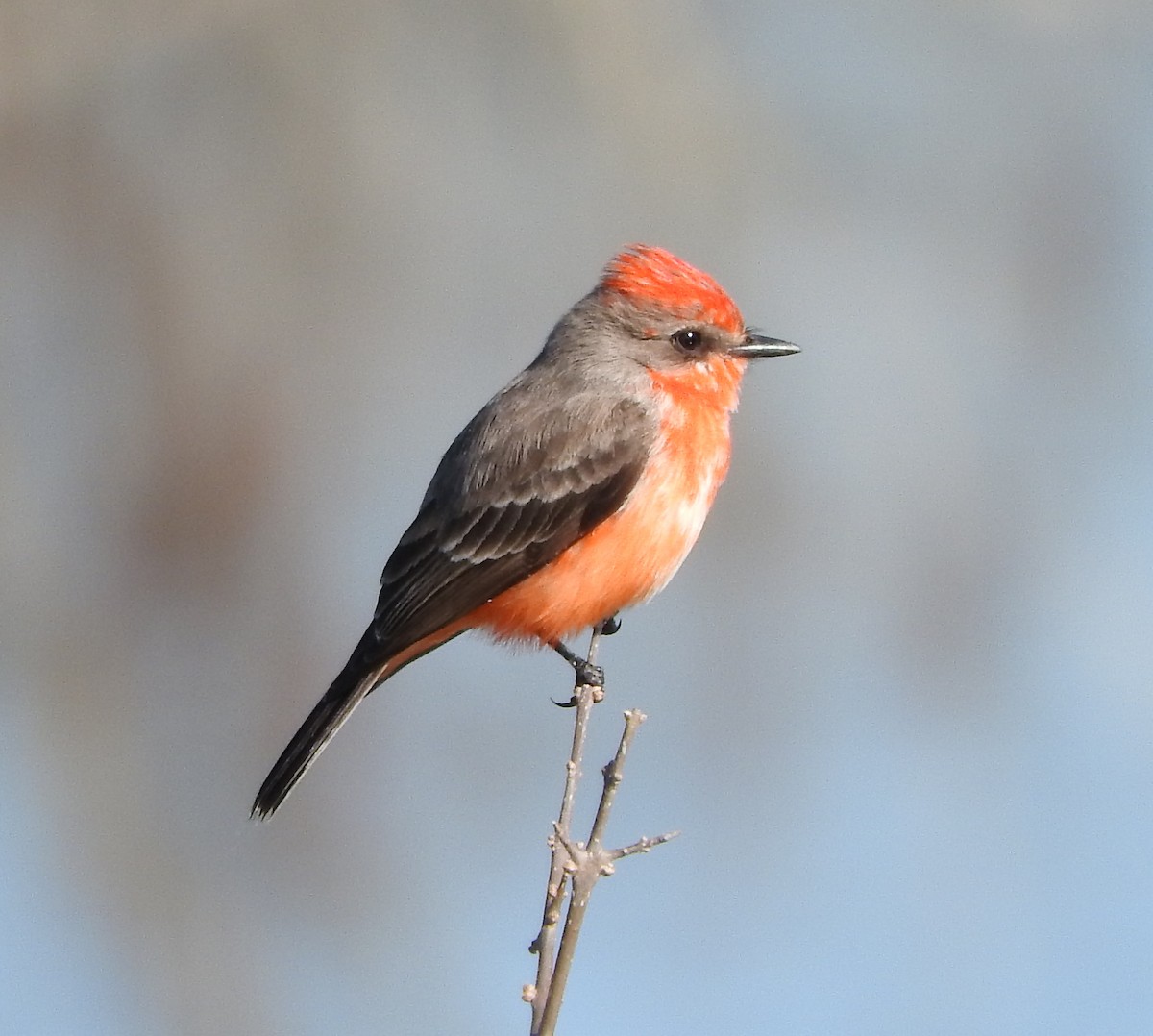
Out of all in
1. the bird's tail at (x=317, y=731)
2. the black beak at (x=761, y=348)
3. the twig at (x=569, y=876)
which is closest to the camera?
the twig at (x=569, y=876)

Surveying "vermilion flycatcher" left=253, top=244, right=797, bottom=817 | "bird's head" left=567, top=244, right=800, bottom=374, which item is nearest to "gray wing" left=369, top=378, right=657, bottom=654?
"vermilion flycatcher" left=253, top=244, right=797, bottom=817

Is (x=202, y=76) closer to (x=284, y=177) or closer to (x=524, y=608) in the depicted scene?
(x=284, y=177)

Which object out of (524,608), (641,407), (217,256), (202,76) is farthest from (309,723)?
(202,76)

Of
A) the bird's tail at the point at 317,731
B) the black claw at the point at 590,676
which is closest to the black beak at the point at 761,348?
the black claw at the point at 590,676

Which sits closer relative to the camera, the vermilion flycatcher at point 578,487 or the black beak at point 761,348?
the vermilion flycatcher at point 578,487

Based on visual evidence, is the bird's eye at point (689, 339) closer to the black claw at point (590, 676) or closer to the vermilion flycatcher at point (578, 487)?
the vermilion flycatcher at point (578, 487)

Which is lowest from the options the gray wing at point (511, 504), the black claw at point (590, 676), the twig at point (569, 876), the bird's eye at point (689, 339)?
the twig at point (569, 876)

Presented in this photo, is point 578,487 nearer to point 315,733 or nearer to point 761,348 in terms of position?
point 761,348

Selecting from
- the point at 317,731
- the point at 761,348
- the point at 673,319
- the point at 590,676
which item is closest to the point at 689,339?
the point at 673,319
